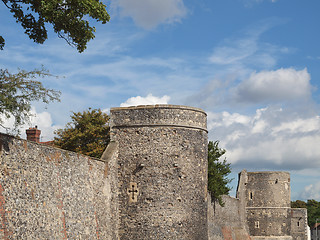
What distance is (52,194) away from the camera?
61.0 feet

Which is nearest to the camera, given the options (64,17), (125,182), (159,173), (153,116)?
(64,17)

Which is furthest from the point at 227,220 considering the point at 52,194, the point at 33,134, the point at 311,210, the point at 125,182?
the point at 311,210

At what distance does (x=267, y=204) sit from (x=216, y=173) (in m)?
16.3

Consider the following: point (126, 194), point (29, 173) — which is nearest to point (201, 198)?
point (126, 194)

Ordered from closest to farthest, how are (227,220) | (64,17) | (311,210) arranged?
(64,17), (227,220), (311,210)

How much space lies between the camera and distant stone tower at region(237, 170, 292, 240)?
4900cm

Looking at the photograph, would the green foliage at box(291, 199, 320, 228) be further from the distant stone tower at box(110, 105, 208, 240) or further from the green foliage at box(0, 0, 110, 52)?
the green foliage at box(0, 0, 110, 52)

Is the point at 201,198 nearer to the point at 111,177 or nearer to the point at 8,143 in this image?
the point at 111,177

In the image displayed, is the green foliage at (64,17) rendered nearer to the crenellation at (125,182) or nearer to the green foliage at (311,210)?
the crenellation at (125,182)

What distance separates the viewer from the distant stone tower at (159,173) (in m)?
23.8

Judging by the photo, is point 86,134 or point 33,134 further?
point 33,134

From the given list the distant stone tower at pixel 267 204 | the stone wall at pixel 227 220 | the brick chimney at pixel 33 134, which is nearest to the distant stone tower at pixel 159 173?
the stone wall at pixel 227 220

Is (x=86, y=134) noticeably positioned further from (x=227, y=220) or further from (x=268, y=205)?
(x=268, y=205)

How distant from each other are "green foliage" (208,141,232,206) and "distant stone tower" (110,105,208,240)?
27.9ft
